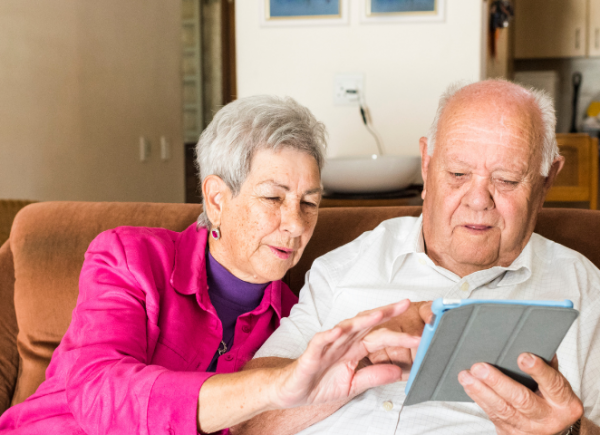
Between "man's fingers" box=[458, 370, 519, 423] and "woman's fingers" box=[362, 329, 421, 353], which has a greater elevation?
"woman's fingers" box=[362, 329, 421, 353]

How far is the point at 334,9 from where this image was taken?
8.23 feet

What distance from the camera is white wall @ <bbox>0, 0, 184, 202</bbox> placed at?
2.42m

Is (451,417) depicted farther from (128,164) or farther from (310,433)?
(128,164)

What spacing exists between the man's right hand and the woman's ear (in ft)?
1.45

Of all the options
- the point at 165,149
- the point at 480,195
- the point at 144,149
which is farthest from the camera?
the point at 165,149

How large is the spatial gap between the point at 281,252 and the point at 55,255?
667 millimetres

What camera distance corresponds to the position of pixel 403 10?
2.45 metres

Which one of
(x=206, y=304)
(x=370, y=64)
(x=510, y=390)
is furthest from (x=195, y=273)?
(x=370, y=64)

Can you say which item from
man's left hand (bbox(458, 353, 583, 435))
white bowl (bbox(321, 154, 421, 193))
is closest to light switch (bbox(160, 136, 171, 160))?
white bowl (bbox(321, 154, 421, 193))

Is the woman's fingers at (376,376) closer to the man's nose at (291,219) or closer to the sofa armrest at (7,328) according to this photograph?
the man's nose at (291,219)

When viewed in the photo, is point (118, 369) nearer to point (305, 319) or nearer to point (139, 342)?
point (139, 342)

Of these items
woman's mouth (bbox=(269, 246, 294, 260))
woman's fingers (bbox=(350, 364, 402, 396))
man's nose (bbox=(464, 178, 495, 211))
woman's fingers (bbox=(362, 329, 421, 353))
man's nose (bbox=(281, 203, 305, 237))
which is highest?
man's nose (bbox=(464, 178, 495, 211))

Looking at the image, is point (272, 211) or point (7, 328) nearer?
point (272, 211)

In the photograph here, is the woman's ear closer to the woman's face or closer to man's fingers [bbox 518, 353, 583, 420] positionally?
the woman's face
